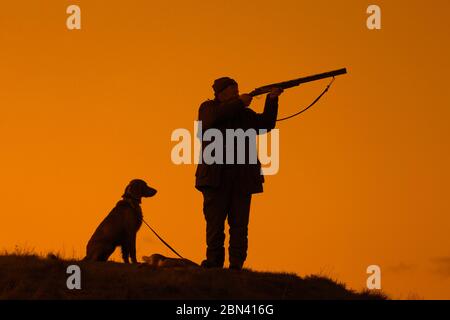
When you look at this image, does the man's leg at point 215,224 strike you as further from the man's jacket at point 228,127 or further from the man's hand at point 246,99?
the man's hand at point 246,99

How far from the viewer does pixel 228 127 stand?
45.7ft

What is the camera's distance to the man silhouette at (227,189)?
45.5 ft

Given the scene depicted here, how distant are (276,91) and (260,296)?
3.39 m

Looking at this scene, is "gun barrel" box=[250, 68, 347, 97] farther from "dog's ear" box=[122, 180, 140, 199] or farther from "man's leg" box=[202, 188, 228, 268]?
"dog's ear" box=[122, 180, 140, 199]

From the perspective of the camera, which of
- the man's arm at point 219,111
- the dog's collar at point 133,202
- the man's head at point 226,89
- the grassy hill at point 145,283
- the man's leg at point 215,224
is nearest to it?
the grassy hill at point 145,283

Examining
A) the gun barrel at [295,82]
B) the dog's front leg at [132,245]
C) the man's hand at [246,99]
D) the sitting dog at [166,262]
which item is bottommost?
the sitting dog at [166,262]

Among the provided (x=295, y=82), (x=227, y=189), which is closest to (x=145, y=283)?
(x=227, y=189)

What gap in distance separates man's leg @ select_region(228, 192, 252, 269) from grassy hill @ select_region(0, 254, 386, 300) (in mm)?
238

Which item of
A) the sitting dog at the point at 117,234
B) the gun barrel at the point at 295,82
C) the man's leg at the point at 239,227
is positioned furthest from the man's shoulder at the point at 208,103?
the sitting dog at the point at 117,234

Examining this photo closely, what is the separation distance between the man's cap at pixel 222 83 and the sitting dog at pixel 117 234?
332cm

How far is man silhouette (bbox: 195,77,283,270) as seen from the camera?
1386 cm

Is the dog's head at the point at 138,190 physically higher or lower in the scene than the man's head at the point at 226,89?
lower

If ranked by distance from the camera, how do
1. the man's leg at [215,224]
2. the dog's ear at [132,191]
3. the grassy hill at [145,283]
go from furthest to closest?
the dog's ear at [132,191], the man's leg at [215,224], the grassy hill at [145,283]
